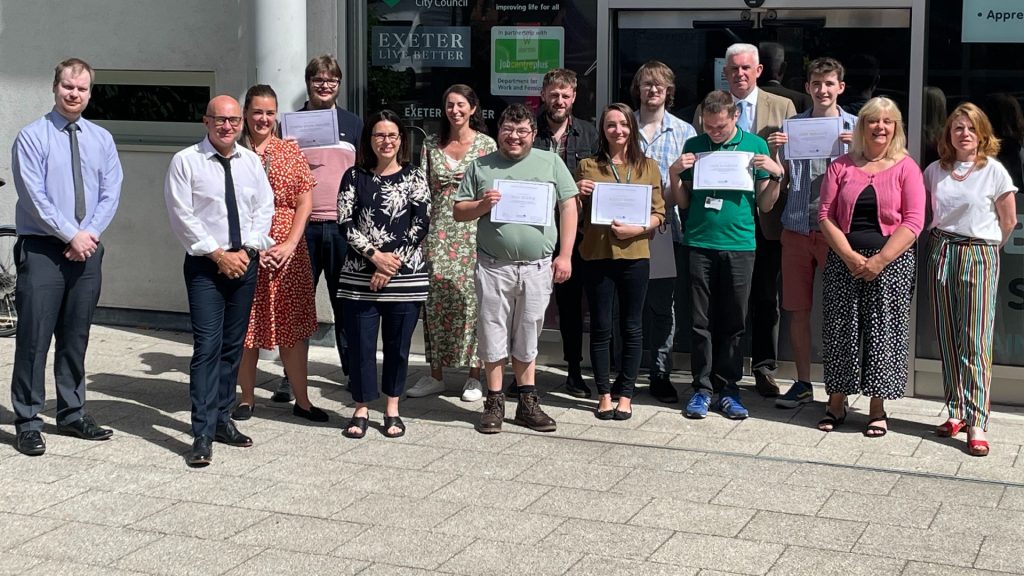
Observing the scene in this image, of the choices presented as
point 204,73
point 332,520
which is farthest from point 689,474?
point 204,73

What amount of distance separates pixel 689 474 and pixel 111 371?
162 inches

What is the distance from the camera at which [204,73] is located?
9734 millimetres

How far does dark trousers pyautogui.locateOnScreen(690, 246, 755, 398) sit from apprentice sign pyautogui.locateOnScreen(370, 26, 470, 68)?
7.78 ft

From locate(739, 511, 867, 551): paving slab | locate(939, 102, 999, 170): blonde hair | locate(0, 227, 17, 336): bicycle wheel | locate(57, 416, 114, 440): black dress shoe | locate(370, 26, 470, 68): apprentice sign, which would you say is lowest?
locate(739, 511, 867, 551): paving slab

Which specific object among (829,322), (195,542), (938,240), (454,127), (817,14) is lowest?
(195,542)

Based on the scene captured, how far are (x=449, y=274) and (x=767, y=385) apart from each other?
6.58ft

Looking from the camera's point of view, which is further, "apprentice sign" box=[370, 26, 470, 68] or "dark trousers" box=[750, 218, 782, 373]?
"apprentice sign" box=[370, 26, 470, 68]

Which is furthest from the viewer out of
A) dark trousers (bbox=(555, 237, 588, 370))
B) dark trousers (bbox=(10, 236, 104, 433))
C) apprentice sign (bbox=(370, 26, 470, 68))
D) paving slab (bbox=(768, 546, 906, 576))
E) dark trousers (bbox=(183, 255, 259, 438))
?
apprentice sign (bbox=(370, 26, 470, 68))

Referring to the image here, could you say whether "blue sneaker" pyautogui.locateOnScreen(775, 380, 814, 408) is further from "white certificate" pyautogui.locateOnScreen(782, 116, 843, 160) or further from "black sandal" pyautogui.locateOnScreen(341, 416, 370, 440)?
"black sandal" pyautogui.locateOnScreen(341, 416, 370, 440)

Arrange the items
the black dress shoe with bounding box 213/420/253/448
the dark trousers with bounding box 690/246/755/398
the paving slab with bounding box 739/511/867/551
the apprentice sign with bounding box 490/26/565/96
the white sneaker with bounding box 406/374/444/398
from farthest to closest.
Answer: the apprentice sign with bounding box 490/26/565/96
the white sneaker with bounding box 406/374/444/398
the dark trousers with bounding box 690/246/755/398
the black dress shoe with bounding box 213/420/253/448
the paving slab with bounding box 739/511/867/551

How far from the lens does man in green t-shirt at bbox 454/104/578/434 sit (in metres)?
7.11

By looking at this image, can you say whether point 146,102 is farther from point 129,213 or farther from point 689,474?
point 689,474

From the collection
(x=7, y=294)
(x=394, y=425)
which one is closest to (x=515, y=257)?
(x=394, y=425)

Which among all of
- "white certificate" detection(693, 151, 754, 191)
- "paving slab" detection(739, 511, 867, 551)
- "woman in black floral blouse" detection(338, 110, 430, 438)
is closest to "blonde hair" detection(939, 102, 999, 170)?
"white certificate" detection(693, 151, 754, 191)
